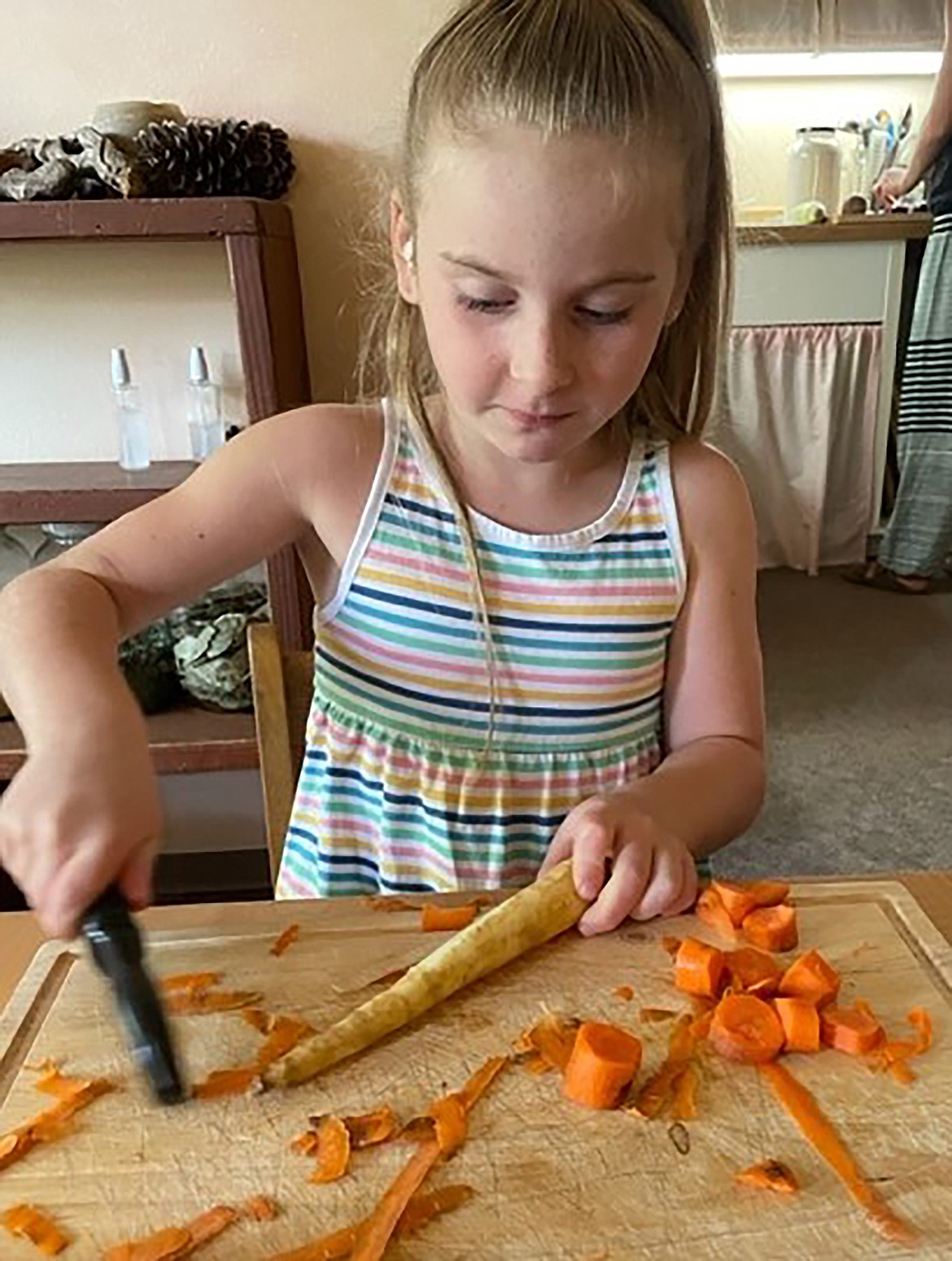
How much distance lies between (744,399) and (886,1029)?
8.69ft

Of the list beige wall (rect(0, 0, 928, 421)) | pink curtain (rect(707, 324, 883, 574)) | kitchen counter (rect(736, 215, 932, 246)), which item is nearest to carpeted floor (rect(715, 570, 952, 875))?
pink curtain (rect(707, 324, 883, 574))

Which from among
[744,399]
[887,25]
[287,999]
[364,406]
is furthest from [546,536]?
[887,25]

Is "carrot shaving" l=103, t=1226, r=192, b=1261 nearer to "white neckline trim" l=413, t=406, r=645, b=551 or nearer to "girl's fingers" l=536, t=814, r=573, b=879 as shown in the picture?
"girl's fingers" l=536, t=814, r=573, b=879

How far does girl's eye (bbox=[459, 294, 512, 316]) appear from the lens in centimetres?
71

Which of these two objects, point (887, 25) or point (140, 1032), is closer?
point (140, 1032)

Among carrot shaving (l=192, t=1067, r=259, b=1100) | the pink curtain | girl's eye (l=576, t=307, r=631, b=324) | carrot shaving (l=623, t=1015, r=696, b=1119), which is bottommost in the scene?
the pink curtain

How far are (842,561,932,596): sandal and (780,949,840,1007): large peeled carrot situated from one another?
2.73 m

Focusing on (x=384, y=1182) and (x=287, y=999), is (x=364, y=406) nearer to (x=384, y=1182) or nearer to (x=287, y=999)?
(x=287, y=999)

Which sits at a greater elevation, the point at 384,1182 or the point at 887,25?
the point at 887,25

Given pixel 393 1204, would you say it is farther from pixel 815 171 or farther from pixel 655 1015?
pixel 815 171

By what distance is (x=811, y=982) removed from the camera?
603 millimetres

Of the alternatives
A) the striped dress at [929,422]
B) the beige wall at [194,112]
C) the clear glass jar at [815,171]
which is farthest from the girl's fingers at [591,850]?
the clear glass jar at [815,171]

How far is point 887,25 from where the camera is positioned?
3.45 metres

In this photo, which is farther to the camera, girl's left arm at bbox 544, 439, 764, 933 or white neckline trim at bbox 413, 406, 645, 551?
white neckline trim at bbox 413, 406, 645, 551
